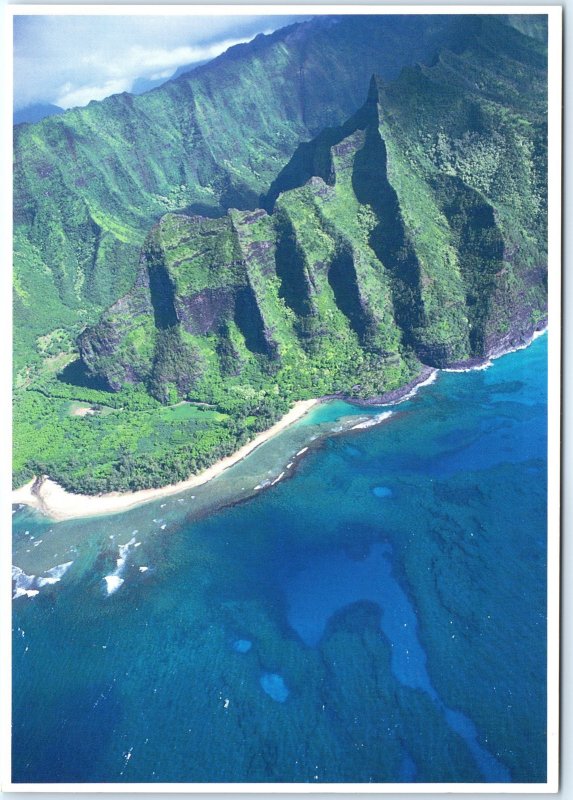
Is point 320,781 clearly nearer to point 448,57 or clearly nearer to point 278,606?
point 278,606

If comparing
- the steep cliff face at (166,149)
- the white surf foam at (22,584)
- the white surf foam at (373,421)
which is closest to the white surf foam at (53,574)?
the white surf foam at (22,584)

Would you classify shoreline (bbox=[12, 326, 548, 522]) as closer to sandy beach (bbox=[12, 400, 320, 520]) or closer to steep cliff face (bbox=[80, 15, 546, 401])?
sandy beach (bbox=[12, 400, 320, 520])

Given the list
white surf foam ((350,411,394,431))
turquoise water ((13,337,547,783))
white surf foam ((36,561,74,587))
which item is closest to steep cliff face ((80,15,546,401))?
white surf foam ((350,411,394,431))

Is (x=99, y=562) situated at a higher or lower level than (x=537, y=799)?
higher

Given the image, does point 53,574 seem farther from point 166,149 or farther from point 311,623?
point 166,149

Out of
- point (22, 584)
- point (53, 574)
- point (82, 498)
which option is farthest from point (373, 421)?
point (22, 584)

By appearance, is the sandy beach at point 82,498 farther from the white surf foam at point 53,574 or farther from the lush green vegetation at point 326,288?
the white surf foam at point 53,574
